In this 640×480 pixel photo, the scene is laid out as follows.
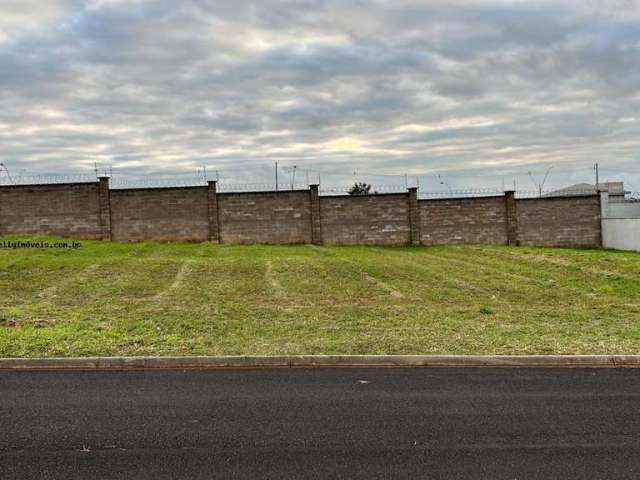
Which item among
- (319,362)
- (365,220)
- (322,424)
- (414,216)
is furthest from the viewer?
(414,216)

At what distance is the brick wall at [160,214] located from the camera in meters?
30.6

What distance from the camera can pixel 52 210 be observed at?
30156 mm

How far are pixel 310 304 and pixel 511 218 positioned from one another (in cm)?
2133

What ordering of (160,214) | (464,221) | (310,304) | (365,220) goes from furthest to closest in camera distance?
(464,221), (365,220), (160,214), (310,304)

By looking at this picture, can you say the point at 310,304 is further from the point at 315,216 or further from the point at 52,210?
the point at 52,210

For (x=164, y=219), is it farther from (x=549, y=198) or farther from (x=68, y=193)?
(x=549, y=198)

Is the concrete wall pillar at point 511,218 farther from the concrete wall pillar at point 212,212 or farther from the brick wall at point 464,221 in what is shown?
the concrete wall pillar at point 212,212

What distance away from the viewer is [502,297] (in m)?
15.4

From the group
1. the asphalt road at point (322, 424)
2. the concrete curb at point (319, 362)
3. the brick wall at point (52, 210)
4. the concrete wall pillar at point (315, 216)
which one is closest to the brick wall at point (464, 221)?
the concrete wall pillar at point (315, 216)

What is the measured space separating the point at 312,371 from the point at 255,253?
17.6 metres

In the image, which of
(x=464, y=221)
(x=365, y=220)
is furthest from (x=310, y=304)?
(x=464, y=221)

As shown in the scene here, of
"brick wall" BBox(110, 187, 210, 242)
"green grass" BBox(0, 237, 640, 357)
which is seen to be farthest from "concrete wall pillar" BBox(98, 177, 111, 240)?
"green grass" BBox(0, 237, 640, 357)

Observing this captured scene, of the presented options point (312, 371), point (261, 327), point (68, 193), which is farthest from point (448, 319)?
point (68, 193)

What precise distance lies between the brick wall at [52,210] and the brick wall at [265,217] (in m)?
6.23
